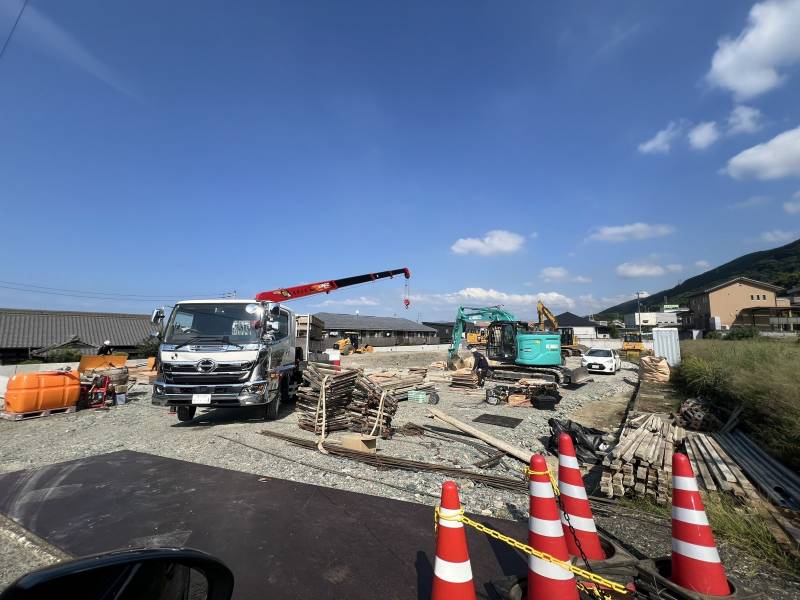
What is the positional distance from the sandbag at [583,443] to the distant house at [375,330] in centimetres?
4337

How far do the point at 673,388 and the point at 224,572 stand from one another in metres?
19.1

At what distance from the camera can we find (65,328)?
33.0m

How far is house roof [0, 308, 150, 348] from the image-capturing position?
29.4 meters

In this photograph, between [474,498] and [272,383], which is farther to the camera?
[272,383]

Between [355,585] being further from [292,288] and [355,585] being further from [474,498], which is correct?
[292,288]

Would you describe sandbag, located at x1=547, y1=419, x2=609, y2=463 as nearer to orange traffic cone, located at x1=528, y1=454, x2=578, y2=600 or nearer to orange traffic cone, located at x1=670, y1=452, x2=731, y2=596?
orange traffic cone, located at x1=670, y1=452, x2=731, y2=596

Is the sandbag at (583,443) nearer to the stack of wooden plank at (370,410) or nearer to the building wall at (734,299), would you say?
the stack of wooden plank at (370,410)

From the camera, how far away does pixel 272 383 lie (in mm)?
9023

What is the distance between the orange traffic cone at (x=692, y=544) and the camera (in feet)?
8.75

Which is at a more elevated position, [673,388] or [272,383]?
[272,383]

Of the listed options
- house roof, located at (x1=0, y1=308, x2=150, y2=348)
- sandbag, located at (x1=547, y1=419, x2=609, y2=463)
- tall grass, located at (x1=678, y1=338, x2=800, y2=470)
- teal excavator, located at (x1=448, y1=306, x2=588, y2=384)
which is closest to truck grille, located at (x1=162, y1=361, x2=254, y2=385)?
sandbag, located at (x1=547, y1=419, x2=609, y2=463)

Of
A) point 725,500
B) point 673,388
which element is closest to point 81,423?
point 725,500

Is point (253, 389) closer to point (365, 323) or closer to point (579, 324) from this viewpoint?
point (365, 323)

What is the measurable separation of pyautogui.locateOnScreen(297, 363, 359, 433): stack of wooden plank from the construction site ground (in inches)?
14.2
